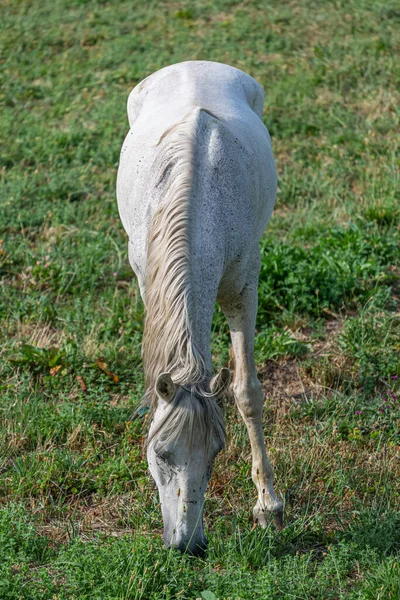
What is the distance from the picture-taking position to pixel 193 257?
321 centimetres

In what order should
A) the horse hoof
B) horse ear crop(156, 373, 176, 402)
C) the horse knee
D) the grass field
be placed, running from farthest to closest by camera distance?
the horse knee < the horse hoof < the grass field < horse ear crop(156, 373, 176, 402)

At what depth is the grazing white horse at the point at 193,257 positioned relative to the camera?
304 centimetres

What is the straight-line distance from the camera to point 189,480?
3053mm

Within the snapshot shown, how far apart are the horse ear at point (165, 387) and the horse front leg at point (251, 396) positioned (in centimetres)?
118

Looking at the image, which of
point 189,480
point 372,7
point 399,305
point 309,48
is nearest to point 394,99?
point 309,48

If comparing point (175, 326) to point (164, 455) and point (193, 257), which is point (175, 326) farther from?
point (164, 455)

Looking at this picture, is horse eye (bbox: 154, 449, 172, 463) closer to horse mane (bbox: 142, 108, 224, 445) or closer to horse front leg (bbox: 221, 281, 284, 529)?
horse mane (bbox: 142, 108, 224, 445)

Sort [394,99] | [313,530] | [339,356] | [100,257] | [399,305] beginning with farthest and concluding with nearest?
[394,99] → [100,257] → [399,305] → [339,356] → [313,530]

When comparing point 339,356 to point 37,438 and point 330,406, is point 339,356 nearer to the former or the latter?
point 330,406

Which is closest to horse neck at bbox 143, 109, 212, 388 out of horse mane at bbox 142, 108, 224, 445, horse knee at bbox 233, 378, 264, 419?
horse mane at bbox 142, 108, 224, 445

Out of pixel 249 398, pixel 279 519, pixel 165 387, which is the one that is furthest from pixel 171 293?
pixel 279 519

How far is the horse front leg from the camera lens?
12.9 ft

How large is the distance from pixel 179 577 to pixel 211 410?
76 centimetres

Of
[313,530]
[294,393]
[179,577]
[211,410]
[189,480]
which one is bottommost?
[294,393]
